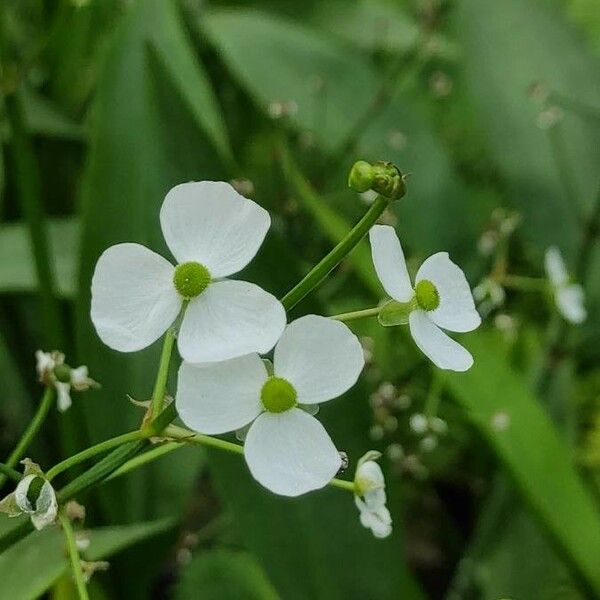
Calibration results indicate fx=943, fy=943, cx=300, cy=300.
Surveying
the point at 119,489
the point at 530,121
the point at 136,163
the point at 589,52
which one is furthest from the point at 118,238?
the point at 589,52

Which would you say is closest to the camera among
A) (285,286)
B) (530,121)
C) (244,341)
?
(244,341)

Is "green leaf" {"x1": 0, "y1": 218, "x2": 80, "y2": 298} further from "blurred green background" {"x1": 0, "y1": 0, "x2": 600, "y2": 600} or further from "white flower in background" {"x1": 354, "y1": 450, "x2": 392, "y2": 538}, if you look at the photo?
"white flower in background" {"x1": 354, "y1": 450, "x2": 392, "y2": 538}

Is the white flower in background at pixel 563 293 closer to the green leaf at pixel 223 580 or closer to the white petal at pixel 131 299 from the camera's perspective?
the green leaf at pixel 223 580

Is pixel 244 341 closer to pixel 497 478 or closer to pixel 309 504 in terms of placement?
pixel 309 504

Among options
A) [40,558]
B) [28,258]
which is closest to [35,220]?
[28,258]

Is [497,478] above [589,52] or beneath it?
beneath

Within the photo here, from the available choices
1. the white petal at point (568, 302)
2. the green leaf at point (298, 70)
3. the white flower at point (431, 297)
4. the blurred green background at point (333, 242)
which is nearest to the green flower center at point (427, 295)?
the white flower at point (431, 297)

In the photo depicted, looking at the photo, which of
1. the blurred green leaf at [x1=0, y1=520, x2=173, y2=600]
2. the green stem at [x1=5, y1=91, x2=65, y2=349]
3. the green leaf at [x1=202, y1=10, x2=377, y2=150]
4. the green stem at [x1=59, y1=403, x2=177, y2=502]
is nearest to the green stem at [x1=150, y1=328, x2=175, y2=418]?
the green stem at [x1=59, y1=403, x2=177, y2=502]
